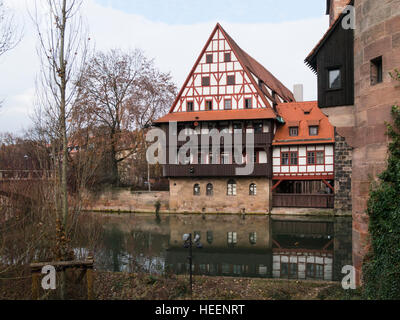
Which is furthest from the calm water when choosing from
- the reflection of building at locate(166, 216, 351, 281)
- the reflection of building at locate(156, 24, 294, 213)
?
the reflection of building at locate(156, 24, 294, 213)

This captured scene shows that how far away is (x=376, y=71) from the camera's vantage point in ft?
24.1

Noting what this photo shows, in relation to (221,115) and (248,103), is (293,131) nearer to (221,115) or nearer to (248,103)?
(248,103)

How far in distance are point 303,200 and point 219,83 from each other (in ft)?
33.0

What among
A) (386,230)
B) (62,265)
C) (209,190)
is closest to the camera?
(62,265)

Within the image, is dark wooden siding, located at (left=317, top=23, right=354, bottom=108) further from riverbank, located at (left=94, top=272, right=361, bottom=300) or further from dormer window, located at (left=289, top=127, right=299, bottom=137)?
dormer window, located at (left=289, top=127, right=299, bottom=137)

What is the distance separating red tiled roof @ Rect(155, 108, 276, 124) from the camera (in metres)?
24.3

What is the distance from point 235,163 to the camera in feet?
82.4

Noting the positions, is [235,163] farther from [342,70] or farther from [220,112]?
[342,70]

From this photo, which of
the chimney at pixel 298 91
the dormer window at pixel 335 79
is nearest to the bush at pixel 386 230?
the dormer window at pixel 335 79

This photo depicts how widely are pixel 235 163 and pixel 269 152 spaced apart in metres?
2.46

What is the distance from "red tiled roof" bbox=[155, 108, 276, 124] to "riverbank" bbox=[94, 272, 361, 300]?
645 inches

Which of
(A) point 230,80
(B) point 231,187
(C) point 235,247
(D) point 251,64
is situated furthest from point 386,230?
(D) point 251,64

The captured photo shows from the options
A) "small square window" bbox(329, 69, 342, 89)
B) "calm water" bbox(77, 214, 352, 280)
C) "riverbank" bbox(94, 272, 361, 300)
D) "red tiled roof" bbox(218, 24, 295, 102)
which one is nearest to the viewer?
"riverbank" bbox(94, 272, 361, 300)

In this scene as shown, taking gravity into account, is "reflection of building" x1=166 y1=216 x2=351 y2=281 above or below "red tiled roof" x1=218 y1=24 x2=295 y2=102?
below
